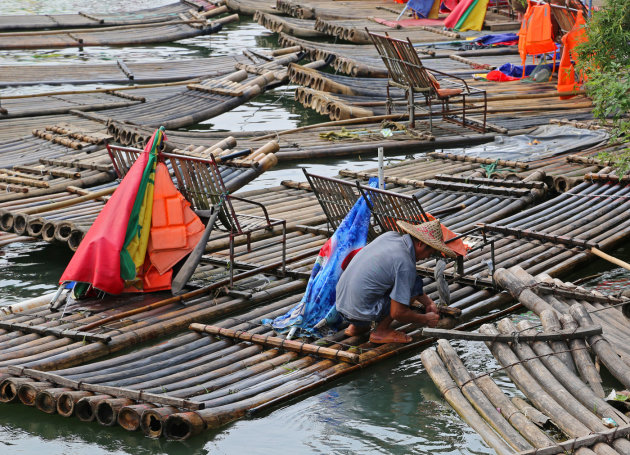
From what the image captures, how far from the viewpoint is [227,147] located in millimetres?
11984

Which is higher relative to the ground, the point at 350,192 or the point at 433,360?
the point at 350,192

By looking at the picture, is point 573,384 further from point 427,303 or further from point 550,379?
point 427,303

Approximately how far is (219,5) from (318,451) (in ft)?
83.8

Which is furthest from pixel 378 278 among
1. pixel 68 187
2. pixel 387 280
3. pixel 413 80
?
pixel 413 80

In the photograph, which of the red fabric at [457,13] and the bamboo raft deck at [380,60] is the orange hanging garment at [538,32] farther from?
the red fabric at [457,13]

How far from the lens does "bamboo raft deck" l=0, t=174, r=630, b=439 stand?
638 centimetres

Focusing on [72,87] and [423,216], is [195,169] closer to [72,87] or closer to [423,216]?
[423,216]

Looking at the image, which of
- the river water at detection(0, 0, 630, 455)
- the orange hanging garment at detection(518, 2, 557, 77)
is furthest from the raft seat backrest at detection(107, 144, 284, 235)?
the orange hanging garment at detection(518, 2, 557, 77)

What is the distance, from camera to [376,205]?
797 cm

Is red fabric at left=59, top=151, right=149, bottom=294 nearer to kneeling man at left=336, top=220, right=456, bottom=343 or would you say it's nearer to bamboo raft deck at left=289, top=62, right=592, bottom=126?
kneeling man at left=336, top=220, right=456, bottom=343

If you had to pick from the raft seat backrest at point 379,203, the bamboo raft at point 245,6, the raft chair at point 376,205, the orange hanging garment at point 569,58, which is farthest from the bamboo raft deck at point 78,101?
the bamboo raft at point 245,6

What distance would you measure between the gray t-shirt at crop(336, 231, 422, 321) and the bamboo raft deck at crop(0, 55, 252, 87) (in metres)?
11.5

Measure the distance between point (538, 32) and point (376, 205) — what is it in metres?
9.96

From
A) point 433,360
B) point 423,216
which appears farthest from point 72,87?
point 433,360
